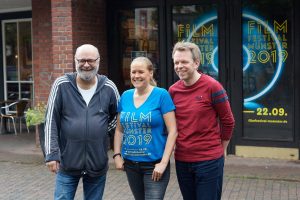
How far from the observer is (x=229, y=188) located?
657 centimetres

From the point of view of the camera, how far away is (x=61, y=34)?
841 centimetres

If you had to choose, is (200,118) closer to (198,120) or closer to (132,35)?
(198,120)

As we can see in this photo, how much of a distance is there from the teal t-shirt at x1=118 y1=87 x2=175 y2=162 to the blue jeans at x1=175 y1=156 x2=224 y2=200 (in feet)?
0.82

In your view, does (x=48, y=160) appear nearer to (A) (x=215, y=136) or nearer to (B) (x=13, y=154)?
(A) (x=215, y=136)

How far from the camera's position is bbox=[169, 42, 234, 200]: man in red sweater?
153 inches

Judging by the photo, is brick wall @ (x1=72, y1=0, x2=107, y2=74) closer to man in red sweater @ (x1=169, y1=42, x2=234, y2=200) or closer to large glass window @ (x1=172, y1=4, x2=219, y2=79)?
large glass window @ (x1=172, y1=4, x2=219, y2=79)

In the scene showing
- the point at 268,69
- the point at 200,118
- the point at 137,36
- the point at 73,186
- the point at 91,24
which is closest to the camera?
the point at 200,118

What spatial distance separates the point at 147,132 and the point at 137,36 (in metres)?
5.33

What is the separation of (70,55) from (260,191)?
3792mm

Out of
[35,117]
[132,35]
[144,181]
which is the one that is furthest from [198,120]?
[132,35]

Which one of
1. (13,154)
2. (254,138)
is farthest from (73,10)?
(254,138)

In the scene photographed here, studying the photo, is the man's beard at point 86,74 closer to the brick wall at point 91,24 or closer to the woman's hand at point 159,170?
the woman's hand at point 159,170

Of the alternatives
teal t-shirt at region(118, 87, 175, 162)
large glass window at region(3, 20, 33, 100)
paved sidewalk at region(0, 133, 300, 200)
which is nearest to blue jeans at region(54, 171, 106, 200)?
teal t-shirt at region(118, 87, 175, 162)

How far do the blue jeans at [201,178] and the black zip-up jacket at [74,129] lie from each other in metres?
0.68
